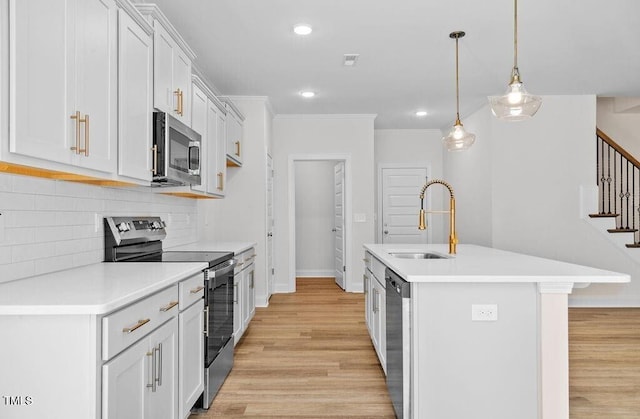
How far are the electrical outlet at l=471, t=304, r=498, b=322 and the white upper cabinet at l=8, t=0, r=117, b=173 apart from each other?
1.89 metres

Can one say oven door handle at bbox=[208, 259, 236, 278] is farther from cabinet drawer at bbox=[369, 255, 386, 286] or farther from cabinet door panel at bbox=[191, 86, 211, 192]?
cabinet drawer at bbox=[369, 255, 386, 286]

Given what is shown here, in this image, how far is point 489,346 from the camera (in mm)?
2225

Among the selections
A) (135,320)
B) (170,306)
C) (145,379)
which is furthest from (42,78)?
(145,379)

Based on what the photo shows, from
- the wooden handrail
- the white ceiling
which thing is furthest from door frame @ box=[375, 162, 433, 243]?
the wooden handrail

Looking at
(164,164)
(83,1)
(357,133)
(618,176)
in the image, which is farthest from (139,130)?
(618,176)

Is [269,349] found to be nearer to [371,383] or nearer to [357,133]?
[371,383]

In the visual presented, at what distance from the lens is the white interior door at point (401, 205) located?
7668mm

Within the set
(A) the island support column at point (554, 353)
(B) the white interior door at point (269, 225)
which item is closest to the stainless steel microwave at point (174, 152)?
(A) the island support column at point (554, 353)

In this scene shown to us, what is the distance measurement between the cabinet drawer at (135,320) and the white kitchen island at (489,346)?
3.70 feet

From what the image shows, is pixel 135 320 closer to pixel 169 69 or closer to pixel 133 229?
pixel 133 229

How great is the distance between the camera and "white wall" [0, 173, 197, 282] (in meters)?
1.94

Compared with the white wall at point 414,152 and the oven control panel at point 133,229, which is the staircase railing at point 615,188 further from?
the oven control panel at point 133,229

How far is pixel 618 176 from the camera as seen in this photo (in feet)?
20.2

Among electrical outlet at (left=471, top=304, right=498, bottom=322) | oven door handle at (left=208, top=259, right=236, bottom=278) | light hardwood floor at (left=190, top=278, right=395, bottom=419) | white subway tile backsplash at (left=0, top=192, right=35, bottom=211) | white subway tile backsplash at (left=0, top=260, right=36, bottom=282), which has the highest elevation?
white subway tile backsplash at (left=0, top=192, right=35, bottom=211)
